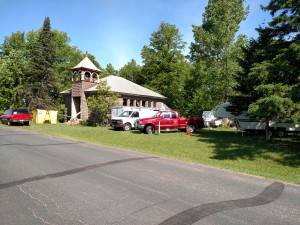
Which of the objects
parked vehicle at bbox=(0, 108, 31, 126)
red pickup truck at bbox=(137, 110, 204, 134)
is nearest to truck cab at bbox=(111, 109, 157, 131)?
red pickup truck at bbox=(137, 110, 204, 134)

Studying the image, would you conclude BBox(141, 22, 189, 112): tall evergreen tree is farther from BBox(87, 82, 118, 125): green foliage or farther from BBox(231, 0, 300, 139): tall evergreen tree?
BBox(231, 0, 300, 139): tall evergreen tree

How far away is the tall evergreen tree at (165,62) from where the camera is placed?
5416 cm

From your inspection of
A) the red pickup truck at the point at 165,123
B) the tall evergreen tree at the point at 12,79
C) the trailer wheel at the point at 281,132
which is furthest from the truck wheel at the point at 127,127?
the tall evergreen tree at the point at 12,79

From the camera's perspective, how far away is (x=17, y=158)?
34.6ft

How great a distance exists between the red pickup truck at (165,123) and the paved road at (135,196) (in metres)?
13.1

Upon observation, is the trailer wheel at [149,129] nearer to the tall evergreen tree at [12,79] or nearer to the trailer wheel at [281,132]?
the trailer wheel at [281,132]

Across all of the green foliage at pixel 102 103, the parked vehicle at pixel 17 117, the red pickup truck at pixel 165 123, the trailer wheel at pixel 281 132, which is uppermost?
the green foliage at pixel 102 103

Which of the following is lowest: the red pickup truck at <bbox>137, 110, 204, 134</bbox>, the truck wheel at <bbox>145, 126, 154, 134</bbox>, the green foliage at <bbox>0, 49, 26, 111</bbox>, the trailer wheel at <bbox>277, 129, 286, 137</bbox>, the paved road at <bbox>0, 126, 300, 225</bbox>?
the paved road at <bbox>0, 126, 300, 225</bbox>

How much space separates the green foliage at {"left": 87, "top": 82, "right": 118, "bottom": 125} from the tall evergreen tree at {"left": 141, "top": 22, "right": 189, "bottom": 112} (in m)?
22.0

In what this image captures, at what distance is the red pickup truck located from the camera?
75.5 ft

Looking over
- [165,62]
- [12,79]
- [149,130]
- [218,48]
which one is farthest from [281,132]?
[12,79]

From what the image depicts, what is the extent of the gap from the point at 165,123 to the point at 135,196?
707 inches

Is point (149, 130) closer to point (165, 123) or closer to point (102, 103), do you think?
point (165, 123)

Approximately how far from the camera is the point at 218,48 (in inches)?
1569
